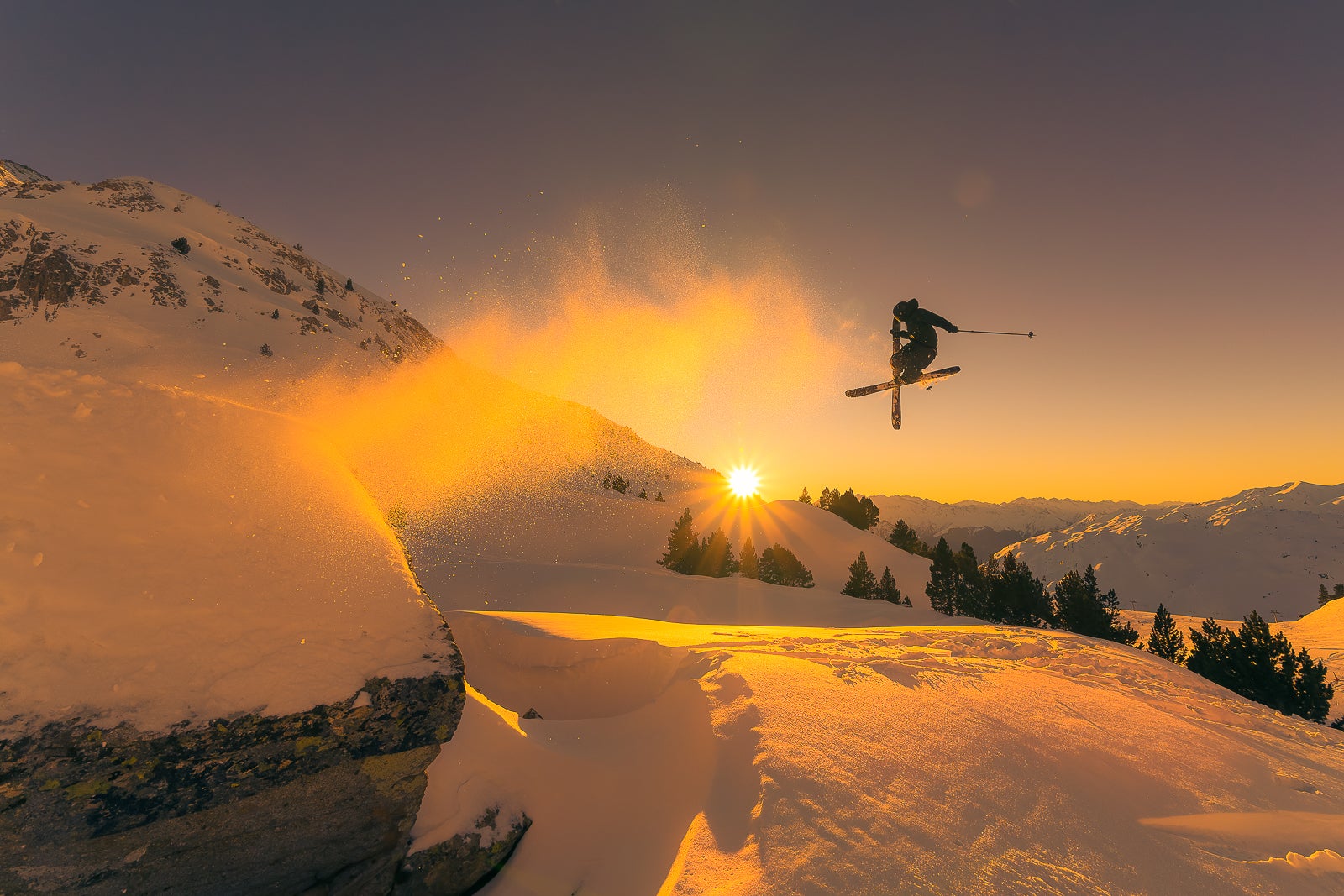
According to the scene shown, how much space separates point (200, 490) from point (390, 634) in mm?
2506

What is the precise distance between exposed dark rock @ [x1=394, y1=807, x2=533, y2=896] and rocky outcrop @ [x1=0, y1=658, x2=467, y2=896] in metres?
0.04

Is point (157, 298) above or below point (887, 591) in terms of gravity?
above

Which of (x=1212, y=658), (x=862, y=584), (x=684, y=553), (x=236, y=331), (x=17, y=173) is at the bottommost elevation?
(x=862, y=584)


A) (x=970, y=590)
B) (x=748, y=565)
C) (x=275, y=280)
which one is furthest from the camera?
(x=275, y=280)

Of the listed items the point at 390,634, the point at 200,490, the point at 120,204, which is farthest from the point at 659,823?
the point at 120,204

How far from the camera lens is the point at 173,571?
4.61 meters

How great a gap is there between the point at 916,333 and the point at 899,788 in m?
9.21

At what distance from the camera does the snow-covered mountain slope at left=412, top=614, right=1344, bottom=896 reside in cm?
496

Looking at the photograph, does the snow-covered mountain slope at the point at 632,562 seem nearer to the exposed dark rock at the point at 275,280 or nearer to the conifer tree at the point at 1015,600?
the conifer tree at the point at 1015,600

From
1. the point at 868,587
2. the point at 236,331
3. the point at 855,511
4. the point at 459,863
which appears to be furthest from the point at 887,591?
the point at 236,331

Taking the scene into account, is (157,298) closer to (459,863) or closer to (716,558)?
(716,558)

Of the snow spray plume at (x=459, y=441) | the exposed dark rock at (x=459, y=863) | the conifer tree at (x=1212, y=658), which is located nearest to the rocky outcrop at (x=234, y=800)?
the exposed dark rock at (x=459, y=863)

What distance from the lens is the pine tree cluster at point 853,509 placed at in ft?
192

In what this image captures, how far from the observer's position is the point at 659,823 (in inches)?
241
